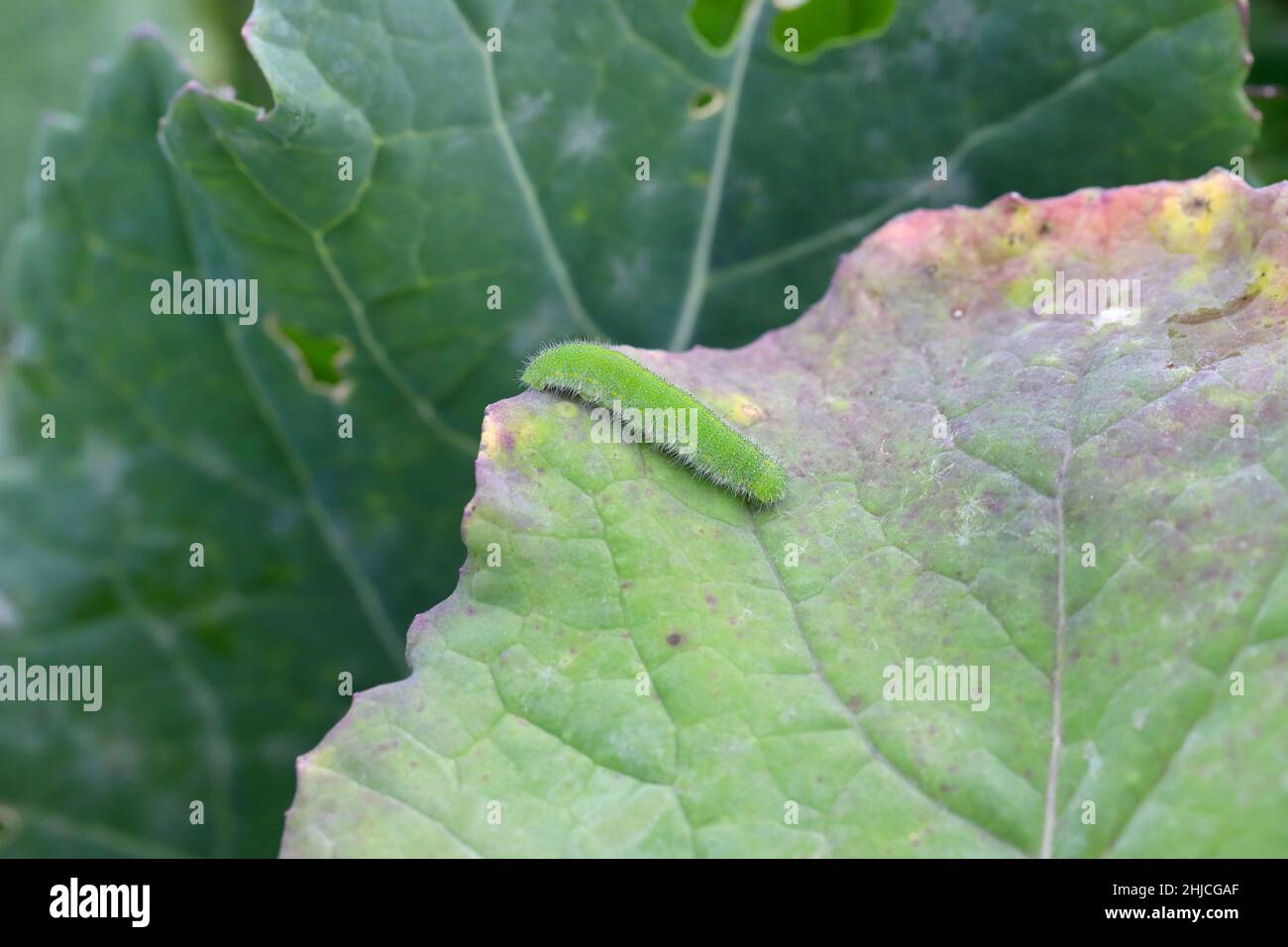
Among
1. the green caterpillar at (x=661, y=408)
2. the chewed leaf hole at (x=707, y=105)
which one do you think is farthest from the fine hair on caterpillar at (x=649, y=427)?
the chewed leaf hole at (x=707, y=105)

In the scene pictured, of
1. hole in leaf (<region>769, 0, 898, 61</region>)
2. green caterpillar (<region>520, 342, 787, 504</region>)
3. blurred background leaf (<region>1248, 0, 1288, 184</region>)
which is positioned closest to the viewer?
green caterpillar (<region>520, 342, 787, 504</region>)

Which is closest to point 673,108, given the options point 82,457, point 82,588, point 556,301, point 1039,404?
point 556,301

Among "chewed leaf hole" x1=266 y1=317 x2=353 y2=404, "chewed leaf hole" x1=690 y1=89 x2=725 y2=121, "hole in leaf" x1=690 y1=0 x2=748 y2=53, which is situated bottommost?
"chewed leaf hole" x1=266 y1=317 x2=353 y2=404

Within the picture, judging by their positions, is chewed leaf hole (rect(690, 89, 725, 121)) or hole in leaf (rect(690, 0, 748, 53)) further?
hole in leaf (rect(690, 0, 748, 53))

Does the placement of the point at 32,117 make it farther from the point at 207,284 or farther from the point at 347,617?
the point at 347,617

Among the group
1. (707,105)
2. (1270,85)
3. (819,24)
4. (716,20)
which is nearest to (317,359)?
(707,105)

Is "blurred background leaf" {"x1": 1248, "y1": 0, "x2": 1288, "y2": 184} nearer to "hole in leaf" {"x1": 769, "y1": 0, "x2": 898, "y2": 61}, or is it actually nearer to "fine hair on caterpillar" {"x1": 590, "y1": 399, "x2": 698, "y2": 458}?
"hole in leaf" {"x1": 769, "y1": 0, "x2": 898, "y2": 61}

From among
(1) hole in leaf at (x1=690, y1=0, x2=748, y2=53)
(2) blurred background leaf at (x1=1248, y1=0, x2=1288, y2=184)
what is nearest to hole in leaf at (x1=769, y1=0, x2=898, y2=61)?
(1) hole in leaf at (x1=690, y1=0, x2=748, y2=53)

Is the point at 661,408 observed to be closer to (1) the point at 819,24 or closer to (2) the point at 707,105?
(2) the point at 707,105
